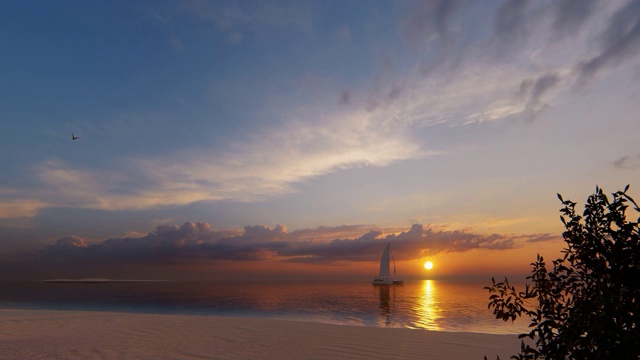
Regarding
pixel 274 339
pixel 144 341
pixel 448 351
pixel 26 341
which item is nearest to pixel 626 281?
pixel 448 351

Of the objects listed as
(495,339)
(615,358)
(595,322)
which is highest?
(595,322)

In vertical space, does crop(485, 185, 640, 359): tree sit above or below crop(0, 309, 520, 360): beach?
above

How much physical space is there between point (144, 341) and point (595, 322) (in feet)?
69.7

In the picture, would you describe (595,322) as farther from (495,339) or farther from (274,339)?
(495,339)

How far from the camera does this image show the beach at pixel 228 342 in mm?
17328

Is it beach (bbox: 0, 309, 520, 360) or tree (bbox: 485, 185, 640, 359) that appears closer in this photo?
tree (bbox: 485, 185, 640, 359)

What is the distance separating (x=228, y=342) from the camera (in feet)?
66.4

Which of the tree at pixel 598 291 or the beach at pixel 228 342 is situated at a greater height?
the tree at pixel 598 291

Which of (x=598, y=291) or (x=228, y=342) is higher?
(x=598, y=291)

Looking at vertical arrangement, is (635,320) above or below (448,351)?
above

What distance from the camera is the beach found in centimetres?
1733

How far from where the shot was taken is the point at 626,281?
438 cm

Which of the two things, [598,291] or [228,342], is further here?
[228,342]

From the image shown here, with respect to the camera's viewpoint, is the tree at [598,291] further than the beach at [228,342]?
No
